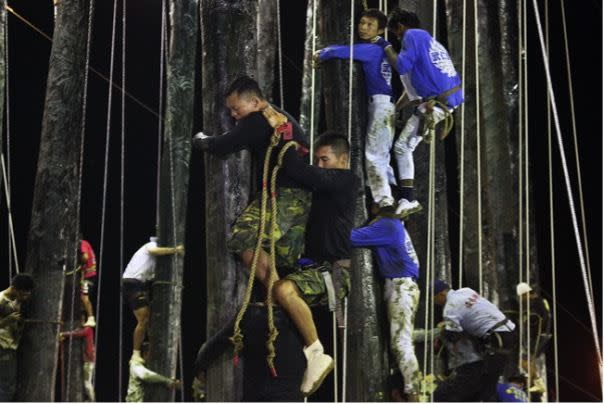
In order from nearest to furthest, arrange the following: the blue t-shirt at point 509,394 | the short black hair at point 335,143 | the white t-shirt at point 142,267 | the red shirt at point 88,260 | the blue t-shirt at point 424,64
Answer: the short black hair at point 335,143 → the blue t-shirt at point 424,64 → the blue t-shirt at point 509,394 → the white t-shirt at point 142,267 → the red shirt at point 88,260

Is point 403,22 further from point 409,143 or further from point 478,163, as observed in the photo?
point 478,163

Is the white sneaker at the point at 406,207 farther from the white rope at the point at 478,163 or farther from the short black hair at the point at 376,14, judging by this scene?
the white rope at the point at 478,163

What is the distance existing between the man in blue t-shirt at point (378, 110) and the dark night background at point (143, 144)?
848cm

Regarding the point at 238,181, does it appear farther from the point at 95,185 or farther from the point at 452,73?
A: the point at 95,185

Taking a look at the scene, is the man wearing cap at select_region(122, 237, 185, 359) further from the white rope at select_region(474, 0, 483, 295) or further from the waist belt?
the waist belt

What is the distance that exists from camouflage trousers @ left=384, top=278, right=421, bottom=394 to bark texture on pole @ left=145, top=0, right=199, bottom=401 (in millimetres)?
2769

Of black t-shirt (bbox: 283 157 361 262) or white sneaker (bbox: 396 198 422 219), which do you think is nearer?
black t-shirt (bbox: 283 157 361 262)

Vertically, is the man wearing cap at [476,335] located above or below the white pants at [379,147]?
below

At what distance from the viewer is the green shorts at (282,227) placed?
736 centimetres

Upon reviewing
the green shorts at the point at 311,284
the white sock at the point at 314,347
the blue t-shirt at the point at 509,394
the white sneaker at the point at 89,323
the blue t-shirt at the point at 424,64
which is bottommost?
the blue t-shirt at the point at 509,394

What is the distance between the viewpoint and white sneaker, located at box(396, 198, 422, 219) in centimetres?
950

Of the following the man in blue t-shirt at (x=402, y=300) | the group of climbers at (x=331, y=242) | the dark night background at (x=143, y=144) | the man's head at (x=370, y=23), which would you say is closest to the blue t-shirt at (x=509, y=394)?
the group of climbers at (x=331, y=242)

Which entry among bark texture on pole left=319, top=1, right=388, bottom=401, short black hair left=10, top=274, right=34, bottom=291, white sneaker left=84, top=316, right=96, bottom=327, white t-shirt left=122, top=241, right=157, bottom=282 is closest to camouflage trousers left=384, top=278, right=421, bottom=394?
bark texture on pole left=319, top=1, right=388, bottom=401

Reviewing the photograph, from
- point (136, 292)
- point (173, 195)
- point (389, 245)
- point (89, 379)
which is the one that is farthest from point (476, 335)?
point (89, 379)
